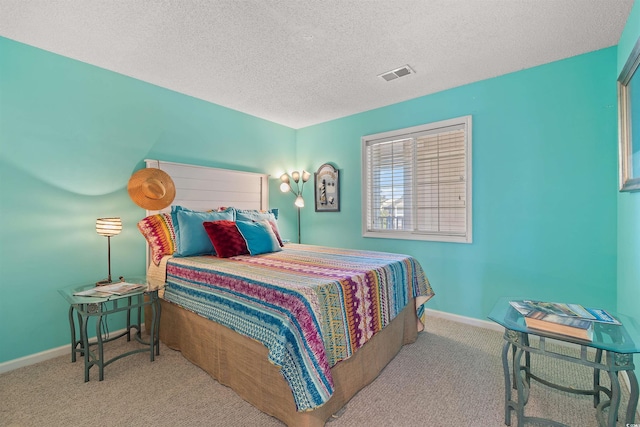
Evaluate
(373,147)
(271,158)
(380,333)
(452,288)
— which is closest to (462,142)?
(373,147)

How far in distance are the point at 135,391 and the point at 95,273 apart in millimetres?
Answer: 1250

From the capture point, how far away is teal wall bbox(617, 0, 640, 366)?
1731 millimetres

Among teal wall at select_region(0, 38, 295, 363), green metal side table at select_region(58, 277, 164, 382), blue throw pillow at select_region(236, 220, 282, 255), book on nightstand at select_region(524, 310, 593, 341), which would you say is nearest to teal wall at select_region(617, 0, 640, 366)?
book on nightstand at select_region(524, 310, 593, 341)

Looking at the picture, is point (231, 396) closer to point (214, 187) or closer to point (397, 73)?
point (214, 187)

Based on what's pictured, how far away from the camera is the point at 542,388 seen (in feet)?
6.18

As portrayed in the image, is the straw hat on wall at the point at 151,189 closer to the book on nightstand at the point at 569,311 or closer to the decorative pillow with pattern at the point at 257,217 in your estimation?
the decorative pillow with pattern at the point at 257,217

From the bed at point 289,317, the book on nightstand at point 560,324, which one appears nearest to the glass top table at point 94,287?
the bed at point 289,317

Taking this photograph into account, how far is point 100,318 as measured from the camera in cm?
197

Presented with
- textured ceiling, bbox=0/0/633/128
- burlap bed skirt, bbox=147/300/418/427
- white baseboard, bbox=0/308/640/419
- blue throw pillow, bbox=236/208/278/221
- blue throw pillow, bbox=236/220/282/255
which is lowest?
white baseboard, bbox=0/308/640/419

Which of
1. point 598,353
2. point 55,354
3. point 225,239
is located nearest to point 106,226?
point 225,239

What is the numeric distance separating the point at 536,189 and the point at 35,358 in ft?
14.6

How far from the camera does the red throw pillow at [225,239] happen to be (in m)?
2.53

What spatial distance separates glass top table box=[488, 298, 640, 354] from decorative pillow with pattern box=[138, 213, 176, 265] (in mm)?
2611

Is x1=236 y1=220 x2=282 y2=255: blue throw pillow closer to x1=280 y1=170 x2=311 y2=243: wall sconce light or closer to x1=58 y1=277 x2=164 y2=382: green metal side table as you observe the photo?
x1=58 y1=277 x2=164 y2=382: green metal side table
